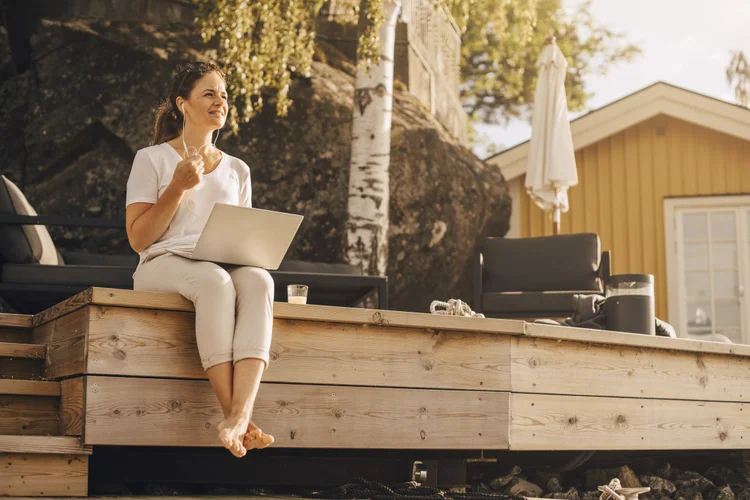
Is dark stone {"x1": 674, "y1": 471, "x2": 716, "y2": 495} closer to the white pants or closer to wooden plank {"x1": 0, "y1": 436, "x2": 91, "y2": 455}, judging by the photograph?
the white pants

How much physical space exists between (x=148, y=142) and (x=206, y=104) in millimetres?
3889

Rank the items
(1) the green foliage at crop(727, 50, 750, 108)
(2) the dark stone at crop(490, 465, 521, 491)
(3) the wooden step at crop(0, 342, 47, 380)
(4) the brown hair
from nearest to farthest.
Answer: (3) the wooden step at crop(0, 342, 47, 380), (4) the brown hair, (2) the dark stone at crop(490, 465, 521, 491), (1) the green foliage at crop(727, 50, 750, 108)

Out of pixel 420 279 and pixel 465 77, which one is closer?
pixel 420 279

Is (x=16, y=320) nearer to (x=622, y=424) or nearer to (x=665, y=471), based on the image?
(x=622, y=424)

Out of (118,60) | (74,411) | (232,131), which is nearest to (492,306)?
(232,131)

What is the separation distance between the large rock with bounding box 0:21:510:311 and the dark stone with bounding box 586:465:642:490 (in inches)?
130

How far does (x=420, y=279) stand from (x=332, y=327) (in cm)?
437

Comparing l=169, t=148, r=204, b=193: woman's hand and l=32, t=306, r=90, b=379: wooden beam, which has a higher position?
l=169, t=148, r=204, b=193: woman's hand

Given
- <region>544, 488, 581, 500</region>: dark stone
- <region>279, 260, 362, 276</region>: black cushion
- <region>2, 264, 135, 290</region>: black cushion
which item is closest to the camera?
<region>544, 488, 581, 500</region>: dark stone

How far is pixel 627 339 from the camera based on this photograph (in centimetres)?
390

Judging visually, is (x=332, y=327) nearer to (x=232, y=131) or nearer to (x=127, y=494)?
(x=127, y=494)

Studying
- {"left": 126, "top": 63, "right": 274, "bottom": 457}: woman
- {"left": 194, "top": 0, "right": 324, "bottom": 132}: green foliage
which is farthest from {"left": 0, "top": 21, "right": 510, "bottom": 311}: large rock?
{"left": 126, "top": 63, "right": 274, "bottom": 457}: woman

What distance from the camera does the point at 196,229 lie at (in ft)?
10.9

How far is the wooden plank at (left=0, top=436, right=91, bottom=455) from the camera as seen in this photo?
9.24ft
